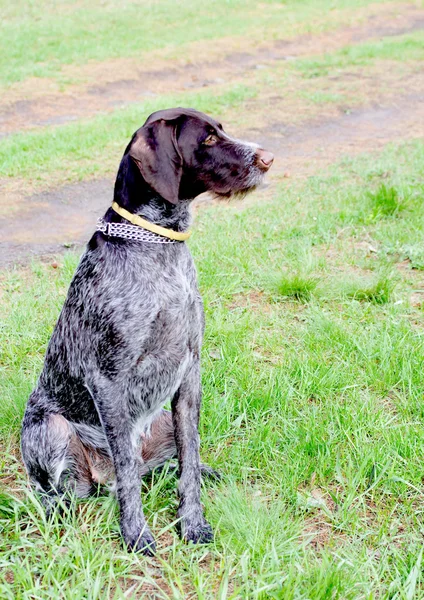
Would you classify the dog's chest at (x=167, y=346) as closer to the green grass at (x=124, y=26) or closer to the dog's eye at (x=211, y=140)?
the dog's eye at (x=211, y=140)

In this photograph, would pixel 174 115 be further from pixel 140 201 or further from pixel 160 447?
pixel 160 447

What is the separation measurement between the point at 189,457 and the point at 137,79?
9630 mm

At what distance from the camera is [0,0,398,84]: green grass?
12008mm

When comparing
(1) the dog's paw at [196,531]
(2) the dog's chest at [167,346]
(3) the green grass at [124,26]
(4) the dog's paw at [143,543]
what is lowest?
(1) the dog's paw at [196,531]

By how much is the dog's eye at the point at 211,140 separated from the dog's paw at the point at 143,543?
1631 millimetres

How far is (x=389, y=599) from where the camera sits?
2436 mm

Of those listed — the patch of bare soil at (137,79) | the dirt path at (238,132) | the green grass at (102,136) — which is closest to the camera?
the dirt path at (238,132)

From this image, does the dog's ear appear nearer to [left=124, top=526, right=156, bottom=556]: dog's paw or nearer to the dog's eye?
the dog's eye

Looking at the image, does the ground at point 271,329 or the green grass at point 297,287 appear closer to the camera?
the ground at point 271,329

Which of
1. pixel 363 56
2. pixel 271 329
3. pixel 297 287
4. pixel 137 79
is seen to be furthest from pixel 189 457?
pixel 363 56

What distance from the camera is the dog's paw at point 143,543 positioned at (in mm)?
2699

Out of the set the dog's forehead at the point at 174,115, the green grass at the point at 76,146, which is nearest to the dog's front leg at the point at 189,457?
the dog's forehead at the point at 174,115

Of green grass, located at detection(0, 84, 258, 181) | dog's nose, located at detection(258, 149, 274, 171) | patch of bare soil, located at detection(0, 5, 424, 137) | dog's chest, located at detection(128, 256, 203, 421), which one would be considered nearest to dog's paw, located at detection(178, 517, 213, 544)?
dog's chest, located at detection(128, 256, 203, 421)

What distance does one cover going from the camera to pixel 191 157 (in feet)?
9.38
